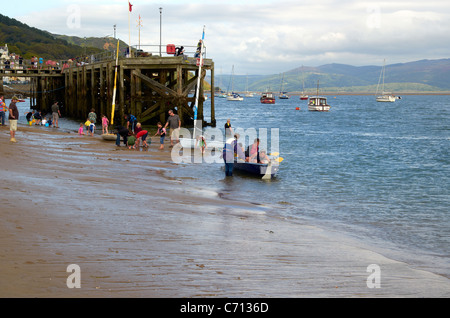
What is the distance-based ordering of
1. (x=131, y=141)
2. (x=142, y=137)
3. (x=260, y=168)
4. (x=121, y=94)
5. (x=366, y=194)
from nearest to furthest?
(x=366, y=194) < (x=260, y=168) < (x=131, y=141) < (x=142, y=137) < (x=121, y=94)

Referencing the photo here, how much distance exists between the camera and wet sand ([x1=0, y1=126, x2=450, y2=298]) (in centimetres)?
606

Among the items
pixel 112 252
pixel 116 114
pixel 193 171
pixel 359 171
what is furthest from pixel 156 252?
pixel 116 114

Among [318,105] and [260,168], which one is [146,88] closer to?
[260,168]

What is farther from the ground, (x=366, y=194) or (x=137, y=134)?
(x=137, y=134)

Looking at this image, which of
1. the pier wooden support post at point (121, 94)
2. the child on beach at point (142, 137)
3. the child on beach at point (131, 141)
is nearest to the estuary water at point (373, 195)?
the child on beach at point (131, 141)

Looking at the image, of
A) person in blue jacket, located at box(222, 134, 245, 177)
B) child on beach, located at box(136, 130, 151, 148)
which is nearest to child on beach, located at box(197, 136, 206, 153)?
child on beach, located at box(136, 130, 151, 148)

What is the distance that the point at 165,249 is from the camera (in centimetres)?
754

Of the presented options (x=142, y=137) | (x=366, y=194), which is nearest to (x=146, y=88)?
(x=142, y=137)

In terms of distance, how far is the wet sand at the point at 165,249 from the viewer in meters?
6.06

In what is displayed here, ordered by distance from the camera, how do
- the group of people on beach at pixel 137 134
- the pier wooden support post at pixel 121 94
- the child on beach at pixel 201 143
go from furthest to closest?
the pier wooden support post at pixel 121 94 → the child on beach at pixel 201 143 → the group of people on beach at pixel 137 134

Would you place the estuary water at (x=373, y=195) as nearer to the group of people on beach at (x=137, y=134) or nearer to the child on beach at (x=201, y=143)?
the child on beach at (x=201, y=143)

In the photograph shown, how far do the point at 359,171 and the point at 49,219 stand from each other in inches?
671

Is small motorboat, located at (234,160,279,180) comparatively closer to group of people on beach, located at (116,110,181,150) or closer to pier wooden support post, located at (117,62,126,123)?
group of people on beach, located at (116,110,181,150)
